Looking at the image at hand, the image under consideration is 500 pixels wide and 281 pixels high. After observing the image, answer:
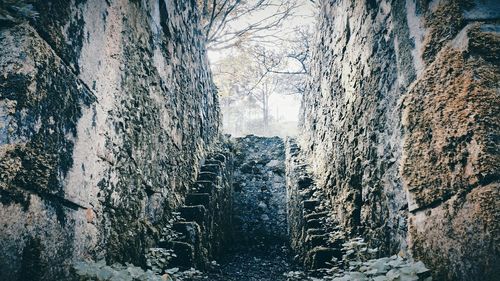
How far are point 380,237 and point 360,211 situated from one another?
51 cm

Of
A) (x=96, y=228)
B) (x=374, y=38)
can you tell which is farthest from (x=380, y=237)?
(x=96, y=228)

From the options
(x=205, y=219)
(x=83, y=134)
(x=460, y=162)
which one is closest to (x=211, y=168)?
(x=205, y=219)

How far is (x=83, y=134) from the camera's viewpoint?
1867 mm

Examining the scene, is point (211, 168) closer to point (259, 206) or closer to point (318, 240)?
point (259, 206)

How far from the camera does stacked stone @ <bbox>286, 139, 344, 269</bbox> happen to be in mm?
3184

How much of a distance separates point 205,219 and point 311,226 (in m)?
1.32

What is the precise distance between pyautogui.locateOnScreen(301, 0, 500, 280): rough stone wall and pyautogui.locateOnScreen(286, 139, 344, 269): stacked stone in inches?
11.2

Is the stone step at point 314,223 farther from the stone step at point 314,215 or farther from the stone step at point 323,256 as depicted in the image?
the stone step at point 323,256

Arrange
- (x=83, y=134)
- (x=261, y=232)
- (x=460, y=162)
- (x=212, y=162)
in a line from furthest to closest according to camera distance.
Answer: (x=261, y=232) → (x=212, y=162) → (x=83, y=134) → (x=460, y=162)

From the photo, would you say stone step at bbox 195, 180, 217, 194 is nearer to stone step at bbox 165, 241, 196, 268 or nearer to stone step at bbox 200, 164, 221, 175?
stone step at bbox 200, 164, 221, 175

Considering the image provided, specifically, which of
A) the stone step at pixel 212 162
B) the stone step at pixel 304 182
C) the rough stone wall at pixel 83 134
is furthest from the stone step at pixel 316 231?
the stone step at pixel 212 162

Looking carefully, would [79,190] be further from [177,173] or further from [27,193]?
[177,173]

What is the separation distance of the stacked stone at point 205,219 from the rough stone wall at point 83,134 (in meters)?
0.25

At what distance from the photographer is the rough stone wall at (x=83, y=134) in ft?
4.21
